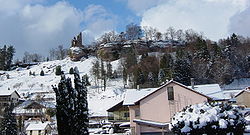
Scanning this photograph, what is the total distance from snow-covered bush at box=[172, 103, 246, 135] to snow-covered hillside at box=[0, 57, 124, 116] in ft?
123

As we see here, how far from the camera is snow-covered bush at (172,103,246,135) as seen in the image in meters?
14.4

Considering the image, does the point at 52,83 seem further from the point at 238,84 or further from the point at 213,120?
the point at 213,120

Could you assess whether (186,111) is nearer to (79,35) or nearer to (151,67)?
(151,67)

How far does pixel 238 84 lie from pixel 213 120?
5459cm

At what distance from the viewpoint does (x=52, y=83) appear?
8131cm

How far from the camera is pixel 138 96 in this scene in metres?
32.2

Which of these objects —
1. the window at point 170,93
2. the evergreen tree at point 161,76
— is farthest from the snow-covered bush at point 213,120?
the evergreen tree at point 161,76

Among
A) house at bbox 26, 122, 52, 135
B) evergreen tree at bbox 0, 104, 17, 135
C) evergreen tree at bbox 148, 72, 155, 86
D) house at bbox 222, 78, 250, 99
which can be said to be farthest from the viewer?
evergreen tree at bbox 148, 72, 155, 86

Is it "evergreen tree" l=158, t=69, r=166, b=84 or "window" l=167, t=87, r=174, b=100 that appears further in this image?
"evergreen tree" l=158, t=69, r=166, b=84

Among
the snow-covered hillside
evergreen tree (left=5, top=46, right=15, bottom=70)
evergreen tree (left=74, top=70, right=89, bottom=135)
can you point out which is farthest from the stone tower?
evergreen tree (left=74, top=70, right=89, bottom=135)

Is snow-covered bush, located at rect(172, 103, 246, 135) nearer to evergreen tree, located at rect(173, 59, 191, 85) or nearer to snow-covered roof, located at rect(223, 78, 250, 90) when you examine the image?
evergreen tree, located at rect(173, 59, 191, 85)

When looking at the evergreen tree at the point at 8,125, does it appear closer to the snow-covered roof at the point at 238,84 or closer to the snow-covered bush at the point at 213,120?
the snow-covered bush at the point at 213,120

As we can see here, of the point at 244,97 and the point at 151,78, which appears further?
the point at 151,78

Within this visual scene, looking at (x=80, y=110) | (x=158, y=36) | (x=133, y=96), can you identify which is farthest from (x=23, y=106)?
(x=158, y=36)
